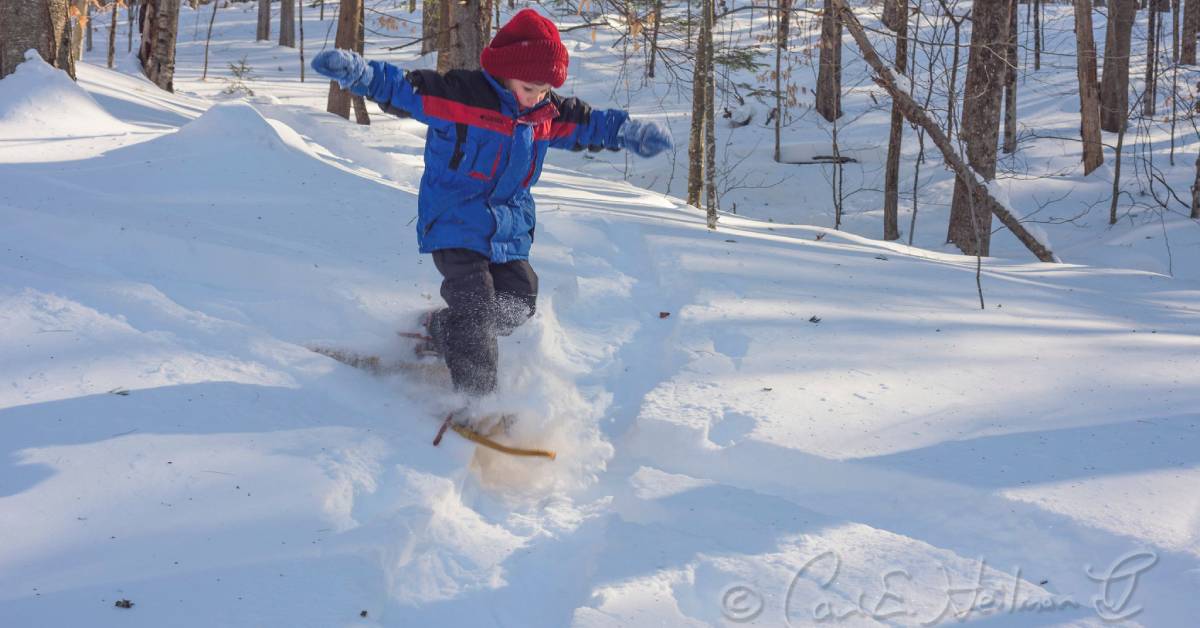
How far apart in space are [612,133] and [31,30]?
564 cm

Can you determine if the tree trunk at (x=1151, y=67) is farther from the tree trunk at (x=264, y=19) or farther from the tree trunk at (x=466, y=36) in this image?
the tree trunk at (x=264, y=19)

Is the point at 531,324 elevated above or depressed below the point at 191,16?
below

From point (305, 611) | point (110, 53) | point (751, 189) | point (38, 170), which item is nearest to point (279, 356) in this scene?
point (305, 611)

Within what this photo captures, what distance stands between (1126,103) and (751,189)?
6.86 m

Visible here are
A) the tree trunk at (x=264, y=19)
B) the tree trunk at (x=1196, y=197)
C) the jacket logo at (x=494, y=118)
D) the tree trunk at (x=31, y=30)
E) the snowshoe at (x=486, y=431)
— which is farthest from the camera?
the tree trunk at (x=264, y=19)

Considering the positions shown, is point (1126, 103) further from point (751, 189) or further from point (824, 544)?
point (824, 544)

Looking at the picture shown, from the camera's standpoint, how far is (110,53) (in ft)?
70.7

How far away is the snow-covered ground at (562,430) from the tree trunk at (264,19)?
25.9m

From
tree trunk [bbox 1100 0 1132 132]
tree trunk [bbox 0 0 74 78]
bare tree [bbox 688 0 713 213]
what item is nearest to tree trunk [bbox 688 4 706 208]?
bare tree [bbox 688 0 713 213]

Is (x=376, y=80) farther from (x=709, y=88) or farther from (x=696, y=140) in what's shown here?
(x=696, y=140)

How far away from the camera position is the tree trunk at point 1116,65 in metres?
15.9

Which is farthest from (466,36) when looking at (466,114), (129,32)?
(129,32)

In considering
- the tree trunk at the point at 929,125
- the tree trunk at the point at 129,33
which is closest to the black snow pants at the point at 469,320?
the tree trunk at the point at 929,125

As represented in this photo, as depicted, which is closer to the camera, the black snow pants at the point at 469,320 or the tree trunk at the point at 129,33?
the black snow pants at the point at 469,320
